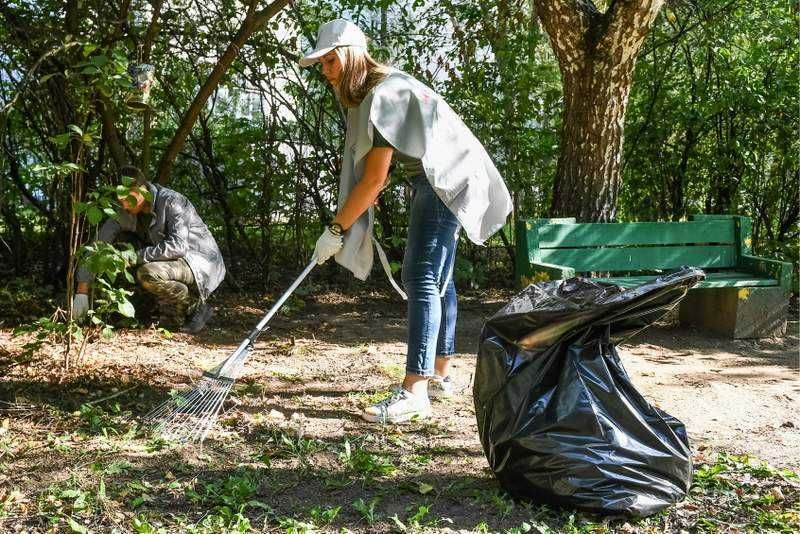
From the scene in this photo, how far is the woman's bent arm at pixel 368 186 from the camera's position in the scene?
3.30 metres

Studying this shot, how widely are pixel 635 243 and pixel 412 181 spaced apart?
2348 mm

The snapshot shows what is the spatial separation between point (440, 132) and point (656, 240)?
2.57 meters

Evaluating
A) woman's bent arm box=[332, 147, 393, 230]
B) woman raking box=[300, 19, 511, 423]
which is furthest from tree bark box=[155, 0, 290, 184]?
woman's bent arm box=[332, 147, 393, 230]

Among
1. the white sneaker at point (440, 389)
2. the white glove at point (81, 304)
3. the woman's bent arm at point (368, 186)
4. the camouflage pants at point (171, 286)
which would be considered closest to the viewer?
the woman's bent arm at point (368, 186)

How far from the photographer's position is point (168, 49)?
19.1ft

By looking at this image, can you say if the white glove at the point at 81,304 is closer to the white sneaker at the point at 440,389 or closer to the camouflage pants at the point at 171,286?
the camouflage pants at the point at 171,286

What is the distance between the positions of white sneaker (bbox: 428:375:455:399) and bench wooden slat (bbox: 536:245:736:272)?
141 centimetres

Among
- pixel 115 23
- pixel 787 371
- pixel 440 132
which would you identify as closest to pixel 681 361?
pixel 787 371

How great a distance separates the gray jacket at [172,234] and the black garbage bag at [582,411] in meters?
2.85

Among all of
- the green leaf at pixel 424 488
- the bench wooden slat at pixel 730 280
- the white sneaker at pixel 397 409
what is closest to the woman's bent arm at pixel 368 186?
the white sneaker at pixel 397 409

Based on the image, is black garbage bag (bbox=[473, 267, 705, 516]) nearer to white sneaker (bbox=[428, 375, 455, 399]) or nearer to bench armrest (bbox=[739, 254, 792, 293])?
white sneaker (bbox=[428, 375, 455, 399])

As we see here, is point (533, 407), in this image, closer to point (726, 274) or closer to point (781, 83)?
point (726, 274)

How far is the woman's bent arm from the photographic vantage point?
3.30 meters

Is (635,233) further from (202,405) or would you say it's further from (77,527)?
(77,527)
